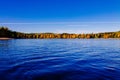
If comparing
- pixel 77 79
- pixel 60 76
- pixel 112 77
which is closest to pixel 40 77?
pixel 60 76

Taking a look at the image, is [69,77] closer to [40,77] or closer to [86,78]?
[86,78]

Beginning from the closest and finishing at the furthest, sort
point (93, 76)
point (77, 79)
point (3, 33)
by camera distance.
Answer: point (77, 79), point (93, 76), point (3, 33)

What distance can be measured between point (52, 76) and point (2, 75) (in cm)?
360

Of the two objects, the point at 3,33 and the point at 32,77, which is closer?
the point at 32,77

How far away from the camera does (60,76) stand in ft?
42.7

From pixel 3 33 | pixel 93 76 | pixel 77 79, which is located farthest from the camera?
pixel 3 33

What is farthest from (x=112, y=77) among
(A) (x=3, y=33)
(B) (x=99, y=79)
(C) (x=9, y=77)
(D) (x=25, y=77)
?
(A) (x=3, y=33)

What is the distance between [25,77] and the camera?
1252 cm

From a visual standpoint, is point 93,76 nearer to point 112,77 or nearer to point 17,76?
point 112,77

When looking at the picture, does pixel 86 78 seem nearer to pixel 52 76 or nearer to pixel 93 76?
pixel 93 76

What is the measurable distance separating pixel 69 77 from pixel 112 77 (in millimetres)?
3070

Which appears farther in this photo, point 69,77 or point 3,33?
point 3,33

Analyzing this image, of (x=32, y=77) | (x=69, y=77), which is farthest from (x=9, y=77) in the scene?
(x=69, y=77)

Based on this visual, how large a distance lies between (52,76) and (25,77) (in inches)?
75.1
